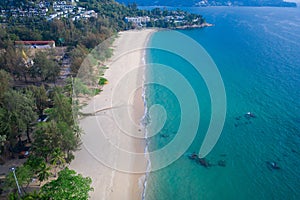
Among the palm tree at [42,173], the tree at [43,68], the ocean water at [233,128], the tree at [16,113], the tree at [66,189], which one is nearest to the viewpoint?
the tree at [66,189]

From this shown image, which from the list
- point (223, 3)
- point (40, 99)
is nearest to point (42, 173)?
point (40, 99)

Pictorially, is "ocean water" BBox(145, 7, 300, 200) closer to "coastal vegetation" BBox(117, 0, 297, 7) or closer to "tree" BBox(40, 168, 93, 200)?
"tree" BBox(40, 168, 93, 200)

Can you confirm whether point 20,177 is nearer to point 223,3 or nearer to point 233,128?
point 233,128

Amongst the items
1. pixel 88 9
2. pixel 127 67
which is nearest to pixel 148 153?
pixel 127 67

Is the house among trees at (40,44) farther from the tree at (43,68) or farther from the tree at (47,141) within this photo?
the tree at (47,141)

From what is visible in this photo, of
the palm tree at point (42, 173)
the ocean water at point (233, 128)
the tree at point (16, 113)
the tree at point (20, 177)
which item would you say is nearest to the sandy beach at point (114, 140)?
the ocean water at point (233, 128)

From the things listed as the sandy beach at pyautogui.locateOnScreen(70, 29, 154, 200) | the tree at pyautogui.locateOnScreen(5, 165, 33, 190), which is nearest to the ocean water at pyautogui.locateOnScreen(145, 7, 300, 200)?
the sandy beach at pyautogui.locateOnScreen(70, 29, 154, 200)
